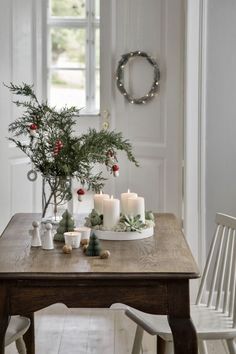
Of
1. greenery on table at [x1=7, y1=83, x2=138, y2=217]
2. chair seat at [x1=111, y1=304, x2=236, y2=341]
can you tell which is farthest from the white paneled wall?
chair seat at [x1=111, y1=304, x2=236, y2=341]

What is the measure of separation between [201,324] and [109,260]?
56 centimetres

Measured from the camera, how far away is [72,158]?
130 inches

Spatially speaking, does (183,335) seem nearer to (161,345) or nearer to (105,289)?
(105,289)

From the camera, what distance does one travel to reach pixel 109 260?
8.96ft

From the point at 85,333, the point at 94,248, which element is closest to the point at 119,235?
the point at 94,248

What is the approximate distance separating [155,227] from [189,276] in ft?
2.66

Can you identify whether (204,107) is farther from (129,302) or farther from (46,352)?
(129,302)

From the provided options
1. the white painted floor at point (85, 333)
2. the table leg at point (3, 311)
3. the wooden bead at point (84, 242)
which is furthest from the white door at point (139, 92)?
the table leg at point (3, 311)

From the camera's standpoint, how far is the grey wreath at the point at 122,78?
5.10 meters

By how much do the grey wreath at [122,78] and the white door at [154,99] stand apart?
33 mm

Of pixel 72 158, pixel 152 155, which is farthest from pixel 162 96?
pixel 72 158


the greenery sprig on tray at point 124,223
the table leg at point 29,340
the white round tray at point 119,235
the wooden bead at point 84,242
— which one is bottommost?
the table leg at point 29,340

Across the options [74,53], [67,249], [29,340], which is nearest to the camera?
[67,249]

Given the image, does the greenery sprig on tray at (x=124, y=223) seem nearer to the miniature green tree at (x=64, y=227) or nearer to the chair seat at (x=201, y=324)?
the miniature green tree at (x=64, y=227)
